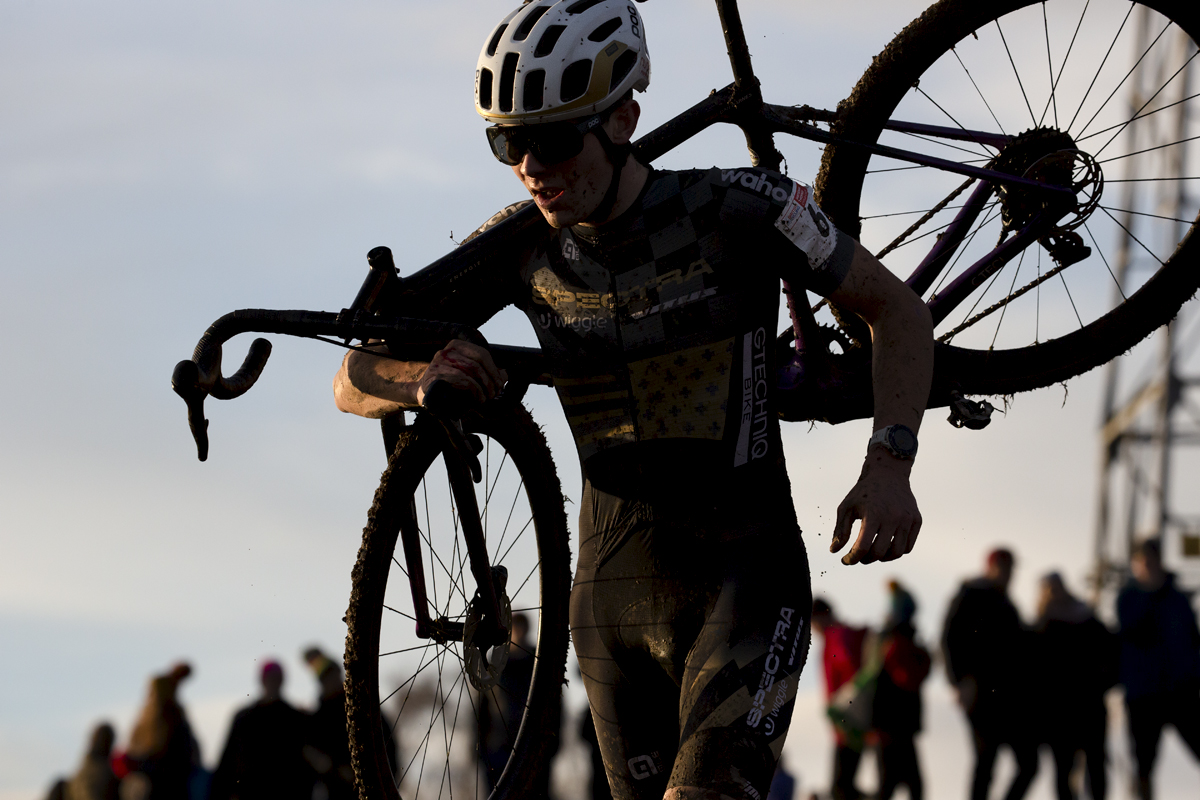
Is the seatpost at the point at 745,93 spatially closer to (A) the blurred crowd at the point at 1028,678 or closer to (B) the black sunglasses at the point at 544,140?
(B) the black sunglasses at the point at 544,140

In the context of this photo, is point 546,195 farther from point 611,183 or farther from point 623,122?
point 623,122

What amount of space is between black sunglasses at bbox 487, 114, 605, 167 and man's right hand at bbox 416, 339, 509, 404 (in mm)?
472

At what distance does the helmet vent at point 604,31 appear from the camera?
3.59m

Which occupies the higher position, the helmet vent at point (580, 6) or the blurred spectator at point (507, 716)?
the helmet vent at point (580, 6)

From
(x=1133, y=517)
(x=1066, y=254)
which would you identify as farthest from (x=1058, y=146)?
(x=1133, y=517)

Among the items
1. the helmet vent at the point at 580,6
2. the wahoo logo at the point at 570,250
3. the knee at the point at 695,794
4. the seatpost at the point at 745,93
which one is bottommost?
the knee at the point at 695,794

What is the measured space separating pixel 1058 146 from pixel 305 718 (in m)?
4.41

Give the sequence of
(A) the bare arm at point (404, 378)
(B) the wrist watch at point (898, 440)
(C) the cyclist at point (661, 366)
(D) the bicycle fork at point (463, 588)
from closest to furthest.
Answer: (B) the wrist watch at point (898, 440) < (C) the cyclist at point (661, 366) < (A) the bare arm at point (404, 378) < (D) the bicycle fork at point (463, 588)

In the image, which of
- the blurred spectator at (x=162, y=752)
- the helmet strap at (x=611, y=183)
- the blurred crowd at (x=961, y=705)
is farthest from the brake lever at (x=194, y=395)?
the blurred spectator at (x=162, y=752)

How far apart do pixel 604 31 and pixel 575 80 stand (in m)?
0.20

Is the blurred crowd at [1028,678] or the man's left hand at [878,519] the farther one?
the blurred crowd at [1028,678]

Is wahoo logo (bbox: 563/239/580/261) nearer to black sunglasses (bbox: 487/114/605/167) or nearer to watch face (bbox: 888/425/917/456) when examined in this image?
black sunglasses (bbox: 487/114/605/167)

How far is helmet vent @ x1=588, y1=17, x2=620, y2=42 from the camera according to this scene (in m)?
3.59

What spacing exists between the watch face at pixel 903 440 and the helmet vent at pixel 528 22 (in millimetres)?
1338
